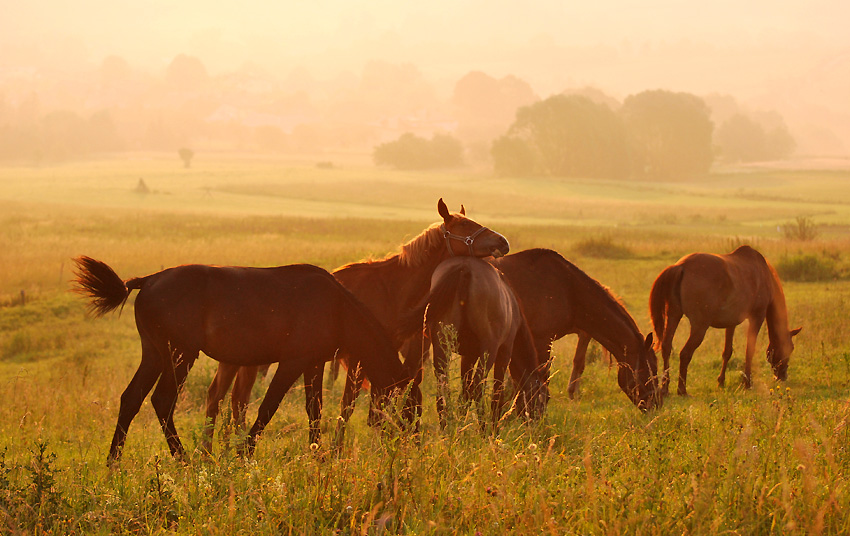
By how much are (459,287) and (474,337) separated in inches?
21.9

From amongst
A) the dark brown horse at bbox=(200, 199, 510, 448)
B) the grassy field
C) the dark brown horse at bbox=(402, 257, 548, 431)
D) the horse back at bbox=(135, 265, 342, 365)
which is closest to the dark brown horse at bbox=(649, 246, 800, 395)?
the grassy field

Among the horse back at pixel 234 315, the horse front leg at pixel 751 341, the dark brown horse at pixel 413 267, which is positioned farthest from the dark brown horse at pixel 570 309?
the horse back at pixel 234 315

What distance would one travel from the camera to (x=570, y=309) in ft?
28.1

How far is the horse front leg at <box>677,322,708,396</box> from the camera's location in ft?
30.1

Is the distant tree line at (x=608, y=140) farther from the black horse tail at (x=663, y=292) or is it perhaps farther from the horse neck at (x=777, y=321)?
the black horse tail at (x=663, y=292)

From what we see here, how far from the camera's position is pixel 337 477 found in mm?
4043

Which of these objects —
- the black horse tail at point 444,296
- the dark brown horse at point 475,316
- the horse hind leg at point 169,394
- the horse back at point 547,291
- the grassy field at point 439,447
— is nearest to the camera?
the grassy field at point 439,447

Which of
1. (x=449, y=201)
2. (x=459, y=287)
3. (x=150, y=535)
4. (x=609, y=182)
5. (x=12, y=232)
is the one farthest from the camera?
(x=609, y=182)

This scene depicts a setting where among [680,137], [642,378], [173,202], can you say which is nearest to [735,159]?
[680,137]

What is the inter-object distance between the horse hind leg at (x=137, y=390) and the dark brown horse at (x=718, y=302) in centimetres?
645

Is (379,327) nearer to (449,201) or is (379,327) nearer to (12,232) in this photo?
(12,232)

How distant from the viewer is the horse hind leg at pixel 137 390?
5926mm

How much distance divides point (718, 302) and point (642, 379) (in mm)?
2528

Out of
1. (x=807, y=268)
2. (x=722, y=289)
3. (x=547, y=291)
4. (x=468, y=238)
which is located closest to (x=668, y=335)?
(x=722, y=289)
